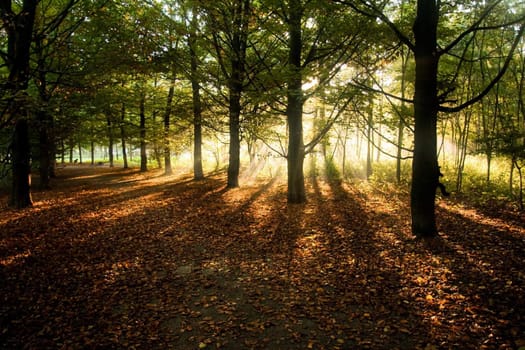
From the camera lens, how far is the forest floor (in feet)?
13.6

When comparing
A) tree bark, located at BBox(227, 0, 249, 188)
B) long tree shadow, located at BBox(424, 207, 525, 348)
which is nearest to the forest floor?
long tree shadow, located at BBox(424, 207, 525, 348)

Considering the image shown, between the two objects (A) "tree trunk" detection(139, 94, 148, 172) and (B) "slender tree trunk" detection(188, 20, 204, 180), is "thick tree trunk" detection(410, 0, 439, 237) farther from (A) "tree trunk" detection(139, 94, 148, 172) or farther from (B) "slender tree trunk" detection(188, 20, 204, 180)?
(A) "tree trunk" detection(139, 94, 148, 172)

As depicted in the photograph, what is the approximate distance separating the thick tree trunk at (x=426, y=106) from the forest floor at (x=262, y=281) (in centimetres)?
129

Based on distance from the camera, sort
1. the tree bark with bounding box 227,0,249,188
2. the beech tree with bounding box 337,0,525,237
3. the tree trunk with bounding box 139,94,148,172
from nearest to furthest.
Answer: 1. the beech tree with bounding box 337,0,525,237
2. the tree bark with bounding box 227,0,249,188
3. the tree trunk with bounding box 139,94,148,172

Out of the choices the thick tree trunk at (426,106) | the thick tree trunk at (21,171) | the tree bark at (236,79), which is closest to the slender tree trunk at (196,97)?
the tree bark at (236,79)

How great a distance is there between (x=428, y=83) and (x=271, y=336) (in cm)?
626

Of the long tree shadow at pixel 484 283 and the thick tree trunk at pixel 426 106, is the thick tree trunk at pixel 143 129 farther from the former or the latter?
the long tree shadow at pixel 484 283

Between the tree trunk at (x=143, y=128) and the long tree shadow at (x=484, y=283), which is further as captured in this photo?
the tree trunk at (x=143, y=128)

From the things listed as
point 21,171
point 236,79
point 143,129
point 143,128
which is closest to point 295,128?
point 236,79

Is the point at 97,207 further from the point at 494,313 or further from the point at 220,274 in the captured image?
the point at 494,313

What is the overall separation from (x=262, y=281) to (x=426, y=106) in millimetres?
5365

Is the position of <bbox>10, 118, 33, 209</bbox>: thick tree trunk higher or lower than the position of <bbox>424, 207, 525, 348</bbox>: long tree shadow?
higher

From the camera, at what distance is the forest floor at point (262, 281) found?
414 cm

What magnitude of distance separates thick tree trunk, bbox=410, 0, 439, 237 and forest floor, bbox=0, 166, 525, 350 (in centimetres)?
129
